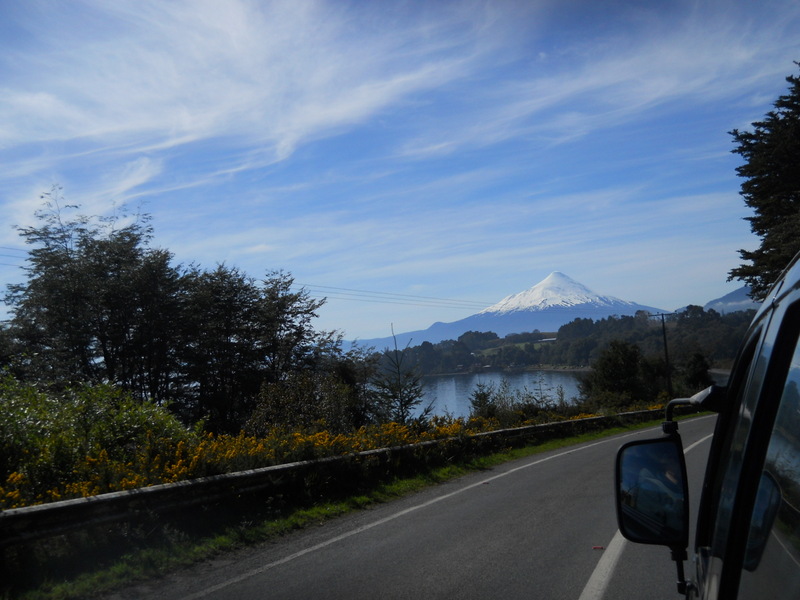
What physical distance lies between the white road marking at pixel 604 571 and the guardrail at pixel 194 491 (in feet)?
16.7

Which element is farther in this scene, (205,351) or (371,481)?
(205,351)

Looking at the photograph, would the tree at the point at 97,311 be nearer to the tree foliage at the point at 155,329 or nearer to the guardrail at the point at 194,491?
the tree foliage at the point at 155,329

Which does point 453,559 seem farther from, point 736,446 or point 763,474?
point 763,474

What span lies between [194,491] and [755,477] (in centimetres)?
843

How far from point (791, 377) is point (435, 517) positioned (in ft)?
28.8

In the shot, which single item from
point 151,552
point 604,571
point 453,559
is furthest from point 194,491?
point 604,571

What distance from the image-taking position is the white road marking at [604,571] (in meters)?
6.05

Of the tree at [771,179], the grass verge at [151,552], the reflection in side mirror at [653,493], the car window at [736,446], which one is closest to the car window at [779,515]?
the car window at [736,446]

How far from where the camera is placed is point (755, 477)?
6.00ft

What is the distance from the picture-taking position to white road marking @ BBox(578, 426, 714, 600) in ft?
19.8

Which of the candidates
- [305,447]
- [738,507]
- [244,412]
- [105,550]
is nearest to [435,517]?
[305,447]

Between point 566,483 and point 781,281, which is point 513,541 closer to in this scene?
point 566,483

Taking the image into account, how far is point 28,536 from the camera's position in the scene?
680 centimetres

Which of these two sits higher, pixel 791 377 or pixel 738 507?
pixel 791 377
